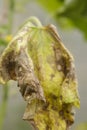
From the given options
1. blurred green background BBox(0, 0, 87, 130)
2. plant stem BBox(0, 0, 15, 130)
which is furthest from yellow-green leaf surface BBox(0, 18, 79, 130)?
plant stem BBox(0, 0, 15, 130)

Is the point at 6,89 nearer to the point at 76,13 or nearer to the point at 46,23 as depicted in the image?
the point at 76,13

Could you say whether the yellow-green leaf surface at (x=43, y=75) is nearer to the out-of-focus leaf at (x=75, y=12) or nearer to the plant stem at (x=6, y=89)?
the plant stem at (x=6, y=89)

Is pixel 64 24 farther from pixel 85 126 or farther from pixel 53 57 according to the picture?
pixel 53 57

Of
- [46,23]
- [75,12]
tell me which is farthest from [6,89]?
[46,23]

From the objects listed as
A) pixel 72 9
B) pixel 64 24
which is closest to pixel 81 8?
pixel 72 9

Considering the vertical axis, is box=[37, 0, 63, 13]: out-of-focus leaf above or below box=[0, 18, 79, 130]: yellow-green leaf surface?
above

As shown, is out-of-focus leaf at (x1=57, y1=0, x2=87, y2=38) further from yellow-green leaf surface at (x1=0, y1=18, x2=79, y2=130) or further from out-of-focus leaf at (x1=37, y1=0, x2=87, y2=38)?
yellow-green leaf surface at (x1=0, y1=18, x2=79, y2=130)

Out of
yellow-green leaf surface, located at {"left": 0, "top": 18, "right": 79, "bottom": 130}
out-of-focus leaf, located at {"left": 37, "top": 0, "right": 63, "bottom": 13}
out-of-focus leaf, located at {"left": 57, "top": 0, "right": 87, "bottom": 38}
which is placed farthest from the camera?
out-of-focus leaf, located at {"left": 37, "top": 0, "right": 63, "bottom": 13}

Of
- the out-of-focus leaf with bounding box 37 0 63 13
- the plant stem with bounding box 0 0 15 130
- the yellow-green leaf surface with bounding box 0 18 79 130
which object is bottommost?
the yellow-green leaf surface with bounding box 0 18 79 130

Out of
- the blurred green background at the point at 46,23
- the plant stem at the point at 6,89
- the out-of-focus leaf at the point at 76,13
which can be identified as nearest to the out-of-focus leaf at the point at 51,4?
the blurred green background at the point at 46,23
